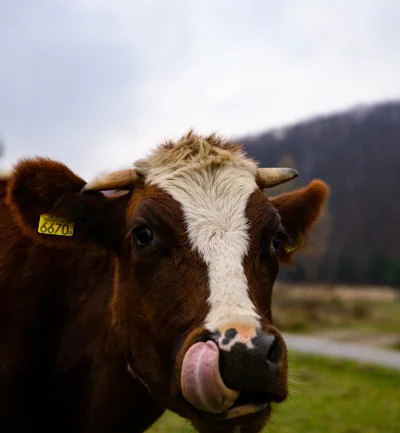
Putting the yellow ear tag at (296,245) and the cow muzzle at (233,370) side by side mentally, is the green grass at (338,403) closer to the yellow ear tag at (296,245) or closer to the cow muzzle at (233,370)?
the yellow ear tag at (296,245)

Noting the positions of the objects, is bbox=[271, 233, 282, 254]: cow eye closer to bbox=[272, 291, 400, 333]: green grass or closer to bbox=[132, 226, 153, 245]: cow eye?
bbox=[132, 226, 153, 245]: cow eye

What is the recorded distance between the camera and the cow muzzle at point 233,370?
2.79m

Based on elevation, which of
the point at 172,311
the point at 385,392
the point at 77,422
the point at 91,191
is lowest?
the point at 385,392

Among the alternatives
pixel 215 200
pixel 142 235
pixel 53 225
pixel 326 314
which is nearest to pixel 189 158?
pixel 215 200

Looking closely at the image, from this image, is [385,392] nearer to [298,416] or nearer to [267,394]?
[298,416]

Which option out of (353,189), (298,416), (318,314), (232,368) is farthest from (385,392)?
(353,189)

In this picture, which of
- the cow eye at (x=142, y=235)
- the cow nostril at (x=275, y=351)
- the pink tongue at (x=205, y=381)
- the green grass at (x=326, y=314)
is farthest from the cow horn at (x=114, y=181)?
the green grass at (x=326, y=314)

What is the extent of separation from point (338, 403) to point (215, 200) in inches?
351

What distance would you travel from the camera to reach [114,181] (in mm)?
3971

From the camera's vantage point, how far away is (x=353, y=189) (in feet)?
331

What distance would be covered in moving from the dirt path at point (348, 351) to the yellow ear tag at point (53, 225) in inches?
437

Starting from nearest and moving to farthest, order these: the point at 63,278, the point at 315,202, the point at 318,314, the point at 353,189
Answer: the point at 63,278 < the point at 315,202 < the point at 318,314 < the point at 353,189

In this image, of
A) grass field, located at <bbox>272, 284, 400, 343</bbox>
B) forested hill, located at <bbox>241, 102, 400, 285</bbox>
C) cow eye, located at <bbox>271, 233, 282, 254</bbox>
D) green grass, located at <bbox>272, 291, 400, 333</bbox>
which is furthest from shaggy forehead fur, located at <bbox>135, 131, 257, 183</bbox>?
forested hill, located at <bbox>241, 102, 400, 285</bbox>

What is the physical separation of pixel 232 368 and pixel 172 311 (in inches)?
26.0
